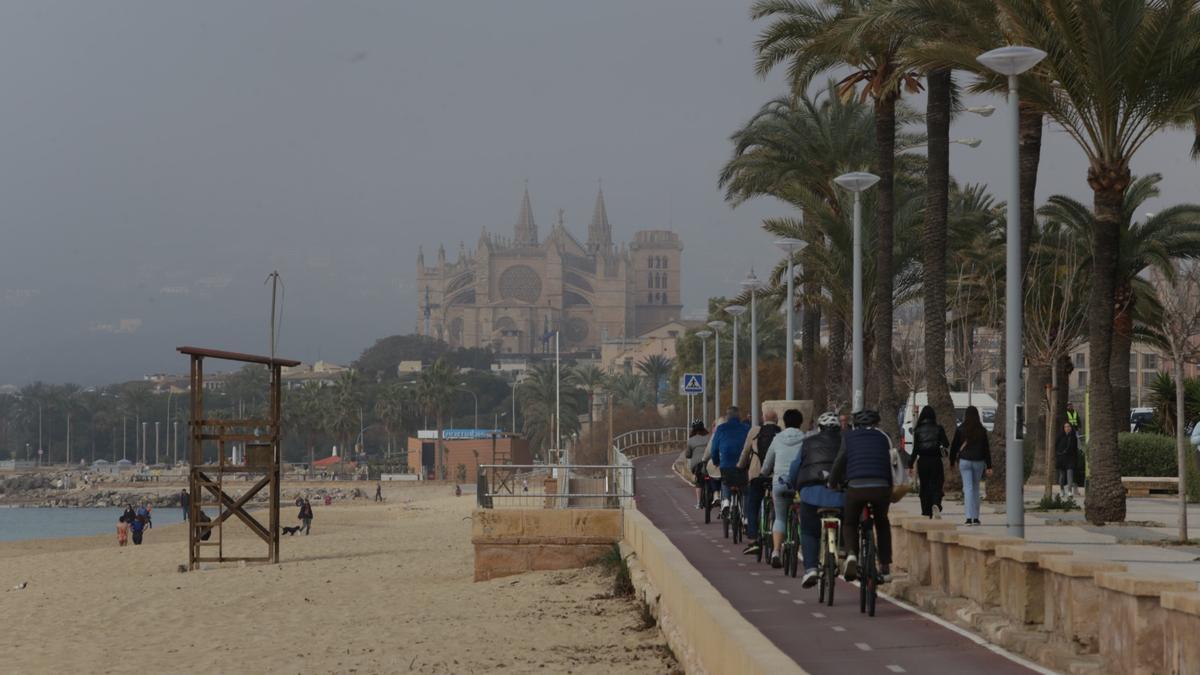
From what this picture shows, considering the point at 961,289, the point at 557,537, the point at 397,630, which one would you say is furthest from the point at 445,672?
the point at 961,289

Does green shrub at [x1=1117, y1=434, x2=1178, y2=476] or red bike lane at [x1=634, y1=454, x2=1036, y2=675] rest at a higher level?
green shrub at [x1=1117, y1=434, x2=1178, y2=476]

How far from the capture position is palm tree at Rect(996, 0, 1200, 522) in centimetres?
2103

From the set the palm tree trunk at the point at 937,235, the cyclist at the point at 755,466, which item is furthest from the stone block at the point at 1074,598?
the palm tree trunk at the point at 937,235

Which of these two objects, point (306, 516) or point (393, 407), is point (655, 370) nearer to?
point (393, 407)

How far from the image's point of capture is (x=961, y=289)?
137ft

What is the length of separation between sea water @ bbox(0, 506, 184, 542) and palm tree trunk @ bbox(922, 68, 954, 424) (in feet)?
228

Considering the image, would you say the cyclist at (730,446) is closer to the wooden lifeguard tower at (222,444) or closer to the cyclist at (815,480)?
the cyclist at (815,480)

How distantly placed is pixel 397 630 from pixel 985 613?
11226 mm

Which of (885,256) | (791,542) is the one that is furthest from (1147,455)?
(791,542)

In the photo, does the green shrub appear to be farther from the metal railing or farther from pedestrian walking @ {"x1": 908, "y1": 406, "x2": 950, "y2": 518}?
pedestrian walking @ {"x1": 908, "y1": 406, "x2": 950, "y2": 518}

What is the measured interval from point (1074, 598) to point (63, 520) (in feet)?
419

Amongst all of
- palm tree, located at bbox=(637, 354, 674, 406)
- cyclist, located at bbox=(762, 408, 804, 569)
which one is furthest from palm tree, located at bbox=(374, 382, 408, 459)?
cyclist, located at bbox=(762, 408, 804, 569)

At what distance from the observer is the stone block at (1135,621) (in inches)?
370

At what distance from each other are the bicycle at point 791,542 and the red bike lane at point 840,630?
0.55 feet
